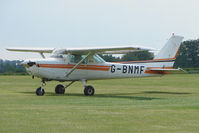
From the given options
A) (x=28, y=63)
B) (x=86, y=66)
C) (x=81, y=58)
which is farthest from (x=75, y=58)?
(x=28, y=63)

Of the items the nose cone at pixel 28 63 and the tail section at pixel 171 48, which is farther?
the tail section at pixel 171 48

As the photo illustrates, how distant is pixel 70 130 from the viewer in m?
8.24

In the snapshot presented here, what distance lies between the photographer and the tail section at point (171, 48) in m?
22.8

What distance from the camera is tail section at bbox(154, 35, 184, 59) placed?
2277 cm

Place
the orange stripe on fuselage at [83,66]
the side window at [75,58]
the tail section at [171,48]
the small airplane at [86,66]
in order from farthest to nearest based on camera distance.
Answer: the tail section at [171,48]
the side window at [75,58]
the orange stripe on fuselage at [83,66]
the small airplane at [86,66]

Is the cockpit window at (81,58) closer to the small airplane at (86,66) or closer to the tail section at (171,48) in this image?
the small airplane at (86,66)

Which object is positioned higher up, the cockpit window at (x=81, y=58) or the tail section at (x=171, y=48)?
the tail section at (x=171, y=48)

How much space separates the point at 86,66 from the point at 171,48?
213 inches

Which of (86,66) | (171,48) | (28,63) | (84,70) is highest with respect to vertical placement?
(171,48)

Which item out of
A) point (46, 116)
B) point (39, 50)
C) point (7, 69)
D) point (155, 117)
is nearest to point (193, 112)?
point (155, 117)

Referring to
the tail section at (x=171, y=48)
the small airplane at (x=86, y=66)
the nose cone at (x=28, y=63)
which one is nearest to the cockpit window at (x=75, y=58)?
the small airplane at (x=86, y=66)

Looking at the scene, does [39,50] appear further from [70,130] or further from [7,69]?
[7,69]

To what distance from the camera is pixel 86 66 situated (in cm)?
2036

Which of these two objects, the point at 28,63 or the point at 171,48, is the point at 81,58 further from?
the point at 171,48
